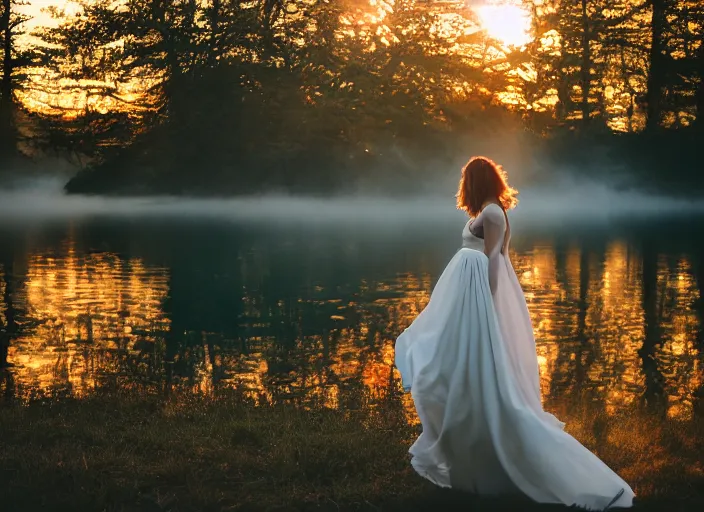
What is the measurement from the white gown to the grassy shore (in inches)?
7.2

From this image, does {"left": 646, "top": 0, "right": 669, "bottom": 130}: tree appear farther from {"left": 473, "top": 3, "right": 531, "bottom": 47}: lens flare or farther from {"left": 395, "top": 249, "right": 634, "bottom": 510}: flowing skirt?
{"left": 395, "top": 249, "right": 634, "bottom": 510}: flowing skirt

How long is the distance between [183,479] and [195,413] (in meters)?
2.30

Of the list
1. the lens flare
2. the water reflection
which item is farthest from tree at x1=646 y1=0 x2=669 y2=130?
the water reflection

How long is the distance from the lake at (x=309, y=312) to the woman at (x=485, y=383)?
3.17 m

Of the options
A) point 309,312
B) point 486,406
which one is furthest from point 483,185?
point 309,312

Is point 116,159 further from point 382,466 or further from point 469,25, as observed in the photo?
point 382,466

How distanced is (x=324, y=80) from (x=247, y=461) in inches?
2243

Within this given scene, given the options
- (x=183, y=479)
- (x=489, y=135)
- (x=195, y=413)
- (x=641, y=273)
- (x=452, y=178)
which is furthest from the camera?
(x=452, y=178)

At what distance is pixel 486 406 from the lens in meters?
6.88

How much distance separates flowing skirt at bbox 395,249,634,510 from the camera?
6664mm

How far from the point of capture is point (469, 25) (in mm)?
65625

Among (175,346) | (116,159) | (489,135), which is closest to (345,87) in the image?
(489,135)

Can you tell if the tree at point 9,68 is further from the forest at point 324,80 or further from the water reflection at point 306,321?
the water reflection at point 306,321

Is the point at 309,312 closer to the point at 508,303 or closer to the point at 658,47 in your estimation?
the point at 508,303
